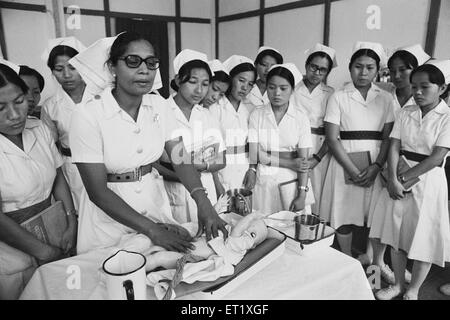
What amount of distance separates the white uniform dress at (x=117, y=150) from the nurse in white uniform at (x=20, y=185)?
20cm

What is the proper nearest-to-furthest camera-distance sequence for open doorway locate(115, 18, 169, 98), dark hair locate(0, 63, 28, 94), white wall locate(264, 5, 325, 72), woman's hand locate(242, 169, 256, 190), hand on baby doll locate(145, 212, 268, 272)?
hand on baby doll locate(145, 212, 268, 272) → dark hair locate(0, 63, 28, 94) → woman's hand locate(242, 169, 256, 190) → white wall locate(264, 5, 325, 72) → open doorway locate(115, 18, 169, 98)

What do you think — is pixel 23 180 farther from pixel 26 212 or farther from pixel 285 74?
pixel 285 74

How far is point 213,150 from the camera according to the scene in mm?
2340

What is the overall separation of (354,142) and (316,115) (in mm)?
426

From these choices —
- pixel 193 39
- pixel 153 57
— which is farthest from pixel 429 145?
pixel 193 39

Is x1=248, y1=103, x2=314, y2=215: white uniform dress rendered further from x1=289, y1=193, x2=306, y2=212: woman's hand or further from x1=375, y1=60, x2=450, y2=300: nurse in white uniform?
x1=375, y1=60, x2=450, y2=300: nurse in white uniform

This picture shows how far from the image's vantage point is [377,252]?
2.59 m

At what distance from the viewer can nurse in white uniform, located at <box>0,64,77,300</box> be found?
1385mm

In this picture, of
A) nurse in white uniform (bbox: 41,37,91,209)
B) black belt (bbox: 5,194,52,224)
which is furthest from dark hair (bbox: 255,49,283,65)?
black belt (bbox: 5,194,52,224)

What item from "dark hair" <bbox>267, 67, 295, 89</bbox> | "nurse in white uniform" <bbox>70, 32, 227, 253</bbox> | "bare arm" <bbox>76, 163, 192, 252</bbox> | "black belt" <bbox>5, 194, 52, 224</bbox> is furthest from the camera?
"dark hair" <bbox>267, 67, 295, 89</bbox>

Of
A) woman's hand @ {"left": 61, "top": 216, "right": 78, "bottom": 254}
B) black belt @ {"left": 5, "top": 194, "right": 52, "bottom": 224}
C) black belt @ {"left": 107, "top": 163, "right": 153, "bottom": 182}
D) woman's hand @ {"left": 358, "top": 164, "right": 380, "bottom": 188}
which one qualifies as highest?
black belt @ {"left": 107, "top": 163, "right": 153, "bottom": 182}

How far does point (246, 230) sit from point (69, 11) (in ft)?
17.6

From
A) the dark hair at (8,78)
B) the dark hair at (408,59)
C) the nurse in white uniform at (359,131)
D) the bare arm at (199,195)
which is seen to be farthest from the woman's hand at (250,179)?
the dark hair at (8,78)

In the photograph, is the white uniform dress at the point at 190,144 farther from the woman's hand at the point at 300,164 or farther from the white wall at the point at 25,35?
the white wall at the point at 25,35
